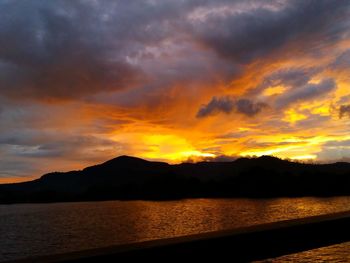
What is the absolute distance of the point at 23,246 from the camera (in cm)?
6838

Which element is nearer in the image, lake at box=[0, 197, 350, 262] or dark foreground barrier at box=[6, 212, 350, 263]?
dark foreground barrier at box=[6, 212, 350, 263]

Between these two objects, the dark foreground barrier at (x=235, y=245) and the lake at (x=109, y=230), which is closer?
the dark foreground barrier at (x=235, y=245)

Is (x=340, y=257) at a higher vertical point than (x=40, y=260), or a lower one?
lower

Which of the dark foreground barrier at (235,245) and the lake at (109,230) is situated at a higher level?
the dark foreground barrier at (235,245)

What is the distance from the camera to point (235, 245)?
3.30 meters

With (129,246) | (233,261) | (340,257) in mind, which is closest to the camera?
(129,246)

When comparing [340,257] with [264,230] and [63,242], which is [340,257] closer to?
[264,230]

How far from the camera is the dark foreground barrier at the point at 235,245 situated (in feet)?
9.29

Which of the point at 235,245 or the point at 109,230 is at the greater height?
the point at 235,245

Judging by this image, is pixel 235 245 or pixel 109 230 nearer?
pixel 235 245

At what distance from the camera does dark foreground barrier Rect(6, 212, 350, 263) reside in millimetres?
2832

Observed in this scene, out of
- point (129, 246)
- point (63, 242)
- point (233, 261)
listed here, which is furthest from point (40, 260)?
point (63, 242)

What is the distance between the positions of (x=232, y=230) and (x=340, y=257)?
1653cm

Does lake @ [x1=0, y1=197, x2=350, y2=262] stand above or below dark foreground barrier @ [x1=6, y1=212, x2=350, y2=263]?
below
